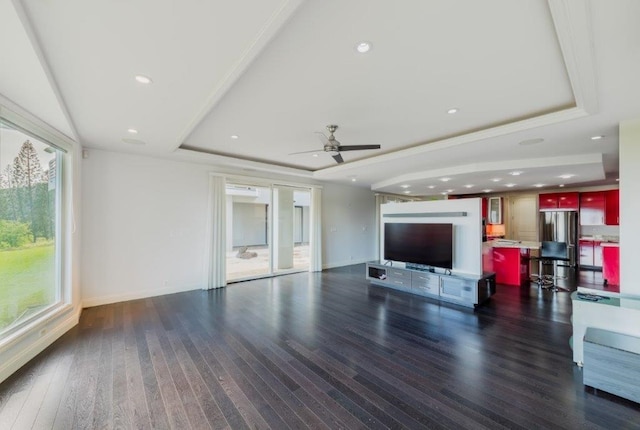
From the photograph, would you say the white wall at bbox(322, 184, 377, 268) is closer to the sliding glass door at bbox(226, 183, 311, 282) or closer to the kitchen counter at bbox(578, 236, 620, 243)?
the sliding glass door at bbox(226, 183, 311, 282)

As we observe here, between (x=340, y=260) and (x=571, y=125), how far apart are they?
20.2 ft

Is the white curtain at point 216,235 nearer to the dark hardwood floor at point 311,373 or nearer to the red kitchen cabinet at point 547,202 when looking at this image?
the dark hardwood floor at point 311,373

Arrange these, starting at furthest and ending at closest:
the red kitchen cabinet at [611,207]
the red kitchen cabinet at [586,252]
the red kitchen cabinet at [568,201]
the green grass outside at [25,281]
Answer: the red kitchen cabinet at [568,201], the red kitchen cabinet at [586,252], the red kitchen cabinet at [611,207], the green grass outside at [25,281]

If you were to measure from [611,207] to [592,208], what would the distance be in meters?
0.37

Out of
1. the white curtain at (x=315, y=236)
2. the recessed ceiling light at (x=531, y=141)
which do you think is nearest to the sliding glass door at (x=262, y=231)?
the white curtain at (x=315, y=236)

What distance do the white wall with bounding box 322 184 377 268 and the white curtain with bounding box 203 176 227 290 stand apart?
10.0ft

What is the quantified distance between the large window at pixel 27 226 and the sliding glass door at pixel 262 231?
10.0 feet

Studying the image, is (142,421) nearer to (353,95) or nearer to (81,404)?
(81,404)

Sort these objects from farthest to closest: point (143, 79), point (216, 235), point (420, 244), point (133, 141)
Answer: point (216, 235), point (420, 244), point (133, 141), point (143, 79)

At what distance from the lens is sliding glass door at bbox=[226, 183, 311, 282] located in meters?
6.83

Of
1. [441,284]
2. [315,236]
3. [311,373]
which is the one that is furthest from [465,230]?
[311,373]

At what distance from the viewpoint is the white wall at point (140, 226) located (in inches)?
176

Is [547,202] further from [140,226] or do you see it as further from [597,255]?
[140,226]

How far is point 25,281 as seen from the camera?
119 inches
